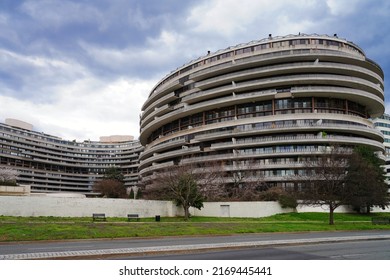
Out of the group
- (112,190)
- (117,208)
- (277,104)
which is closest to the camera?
(117,208)

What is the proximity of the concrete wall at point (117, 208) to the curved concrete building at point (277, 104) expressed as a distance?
1250 cm

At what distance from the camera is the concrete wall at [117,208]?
125 ft

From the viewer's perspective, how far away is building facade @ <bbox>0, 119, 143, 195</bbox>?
143 metres

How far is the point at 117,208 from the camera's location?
44688 mm

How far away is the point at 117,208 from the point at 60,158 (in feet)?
437

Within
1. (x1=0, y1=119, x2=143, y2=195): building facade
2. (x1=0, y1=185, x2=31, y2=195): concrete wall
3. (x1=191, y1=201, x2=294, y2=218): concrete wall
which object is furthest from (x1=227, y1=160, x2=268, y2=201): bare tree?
(x1=0, y1=119, x2=143, y2=195): building facade

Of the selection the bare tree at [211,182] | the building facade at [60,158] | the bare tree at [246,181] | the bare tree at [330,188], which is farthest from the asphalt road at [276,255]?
the building facade at [60,158]

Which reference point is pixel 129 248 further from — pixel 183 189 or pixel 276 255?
pixel 183 189

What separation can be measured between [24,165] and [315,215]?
5177 inches

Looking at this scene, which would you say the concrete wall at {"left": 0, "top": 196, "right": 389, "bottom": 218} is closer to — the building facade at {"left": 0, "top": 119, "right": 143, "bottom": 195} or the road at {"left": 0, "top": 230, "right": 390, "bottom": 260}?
the road at {"left": 0, "top": 230, "right": 390, "bottom": 260}

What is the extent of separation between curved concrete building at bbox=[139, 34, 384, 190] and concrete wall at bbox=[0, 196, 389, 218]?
12500mm

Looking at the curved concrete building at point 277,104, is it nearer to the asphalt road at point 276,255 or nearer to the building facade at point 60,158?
the asphalt road at point 276,255

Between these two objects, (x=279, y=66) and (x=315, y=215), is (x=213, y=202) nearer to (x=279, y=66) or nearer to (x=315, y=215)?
(x=315, y=215)

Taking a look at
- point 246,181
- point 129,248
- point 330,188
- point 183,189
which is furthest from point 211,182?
point 129,248
